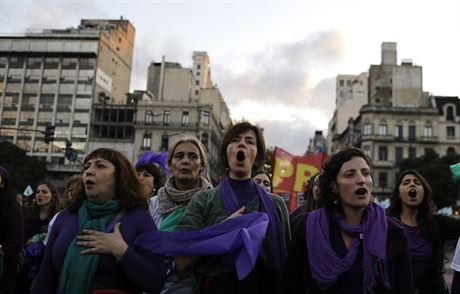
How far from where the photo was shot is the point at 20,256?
5.40m

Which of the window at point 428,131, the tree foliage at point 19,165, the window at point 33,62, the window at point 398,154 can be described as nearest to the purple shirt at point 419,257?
the tree foliage at point 19,165

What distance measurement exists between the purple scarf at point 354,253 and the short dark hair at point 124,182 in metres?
1.35

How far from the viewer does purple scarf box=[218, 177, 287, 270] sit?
3.25 metres

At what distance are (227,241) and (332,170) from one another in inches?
44.8

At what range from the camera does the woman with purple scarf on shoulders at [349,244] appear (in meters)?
3.07

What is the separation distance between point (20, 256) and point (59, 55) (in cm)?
7414

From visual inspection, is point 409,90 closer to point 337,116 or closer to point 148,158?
point 337,116

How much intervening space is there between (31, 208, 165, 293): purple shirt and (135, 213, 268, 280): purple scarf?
22 cm

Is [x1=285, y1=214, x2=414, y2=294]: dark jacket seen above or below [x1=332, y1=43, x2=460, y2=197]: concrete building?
below

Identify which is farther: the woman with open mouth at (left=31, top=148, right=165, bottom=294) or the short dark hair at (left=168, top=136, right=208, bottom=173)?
the short dark hair at (left=168, top=136, right=208, bottom=173)

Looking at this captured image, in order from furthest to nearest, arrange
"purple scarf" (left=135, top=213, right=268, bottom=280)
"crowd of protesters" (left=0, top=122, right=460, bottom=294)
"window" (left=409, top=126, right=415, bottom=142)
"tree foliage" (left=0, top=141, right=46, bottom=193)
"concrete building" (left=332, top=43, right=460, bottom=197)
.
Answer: "window" (left=409, top=126, right=415, bottom=142)
"concrete building" (left=332, top=43, right=460, bottom=197)
"tree foliage" (left=0, top=141, right=46, bottom=193)
"crowd of protesters" (left=0, top=122, right=460, bottom=294)
"purple scarf" (left=135, top=213, right=268, bottom=280)

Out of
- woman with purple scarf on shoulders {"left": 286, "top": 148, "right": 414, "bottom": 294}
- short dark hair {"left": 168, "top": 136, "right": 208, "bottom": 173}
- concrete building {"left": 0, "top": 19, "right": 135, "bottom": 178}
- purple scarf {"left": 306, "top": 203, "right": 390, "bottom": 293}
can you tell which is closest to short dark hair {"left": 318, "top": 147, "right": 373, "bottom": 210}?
woman with purple scarf on shoulders {"left": 286, "top": 148, "right": 414, "bottom": 294}

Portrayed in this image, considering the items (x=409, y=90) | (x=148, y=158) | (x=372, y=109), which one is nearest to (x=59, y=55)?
(x=372, y=109)

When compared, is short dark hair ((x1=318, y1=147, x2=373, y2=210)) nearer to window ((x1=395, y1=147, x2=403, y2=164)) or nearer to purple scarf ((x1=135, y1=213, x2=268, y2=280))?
purple scarf ((x1=135, y1=213, x2=268, y2=280))
